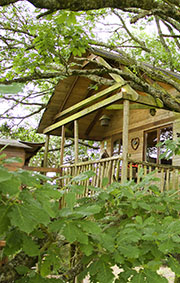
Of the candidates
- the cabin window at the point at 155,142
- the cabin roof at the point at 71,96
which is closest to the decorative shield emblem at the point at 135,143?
the cabin window at the point at 155,142

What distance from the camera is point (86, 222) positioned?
1563 mm

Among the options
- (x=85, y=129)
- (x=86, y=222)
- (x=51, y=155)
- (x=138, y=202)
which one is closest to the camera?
(x=86, y=222)

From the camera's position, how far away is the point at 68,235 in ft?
4.89

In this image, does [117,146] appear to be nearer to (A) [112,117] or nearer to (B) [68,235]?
(A) [112,117]

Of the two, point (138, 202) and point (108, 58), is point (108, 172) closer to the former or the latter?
point (108, 58)

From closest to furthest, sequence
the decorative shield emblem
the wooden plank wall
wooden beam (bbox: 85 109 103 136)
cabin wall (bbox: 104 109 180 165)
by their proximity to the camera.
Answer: cabin wall (bbox: 104 109 180 165)
the wooden plank wall
the decorative shield emblem
wooden beam (bbox: 85 109 103 136)

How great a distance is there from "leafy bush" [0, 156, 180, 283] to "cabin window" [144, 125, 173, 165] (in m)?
8.20

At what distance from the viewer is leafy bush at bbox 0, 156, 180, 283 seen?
1336 millimetres

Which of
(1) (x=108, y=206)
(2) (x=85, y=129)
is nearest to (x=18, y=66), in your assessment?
(1) (x=108, y=206)

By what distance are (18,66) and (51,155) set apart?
13.4 m

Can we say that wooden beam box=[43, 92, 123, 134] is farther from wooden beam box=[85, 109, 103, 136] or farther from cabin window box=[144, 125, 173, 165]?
cabin window box=[144, 125, 173, 165]

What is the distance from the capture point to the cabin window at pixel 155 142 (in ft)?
33.9

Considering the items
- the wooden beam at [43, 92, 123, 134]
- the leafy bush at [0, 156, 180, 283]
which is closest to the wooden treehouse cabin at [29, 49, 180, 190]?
the wooden beam at [43, 92, 123, 134]

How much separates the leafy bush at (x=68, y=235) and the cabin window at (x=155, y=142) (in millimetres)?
8197
